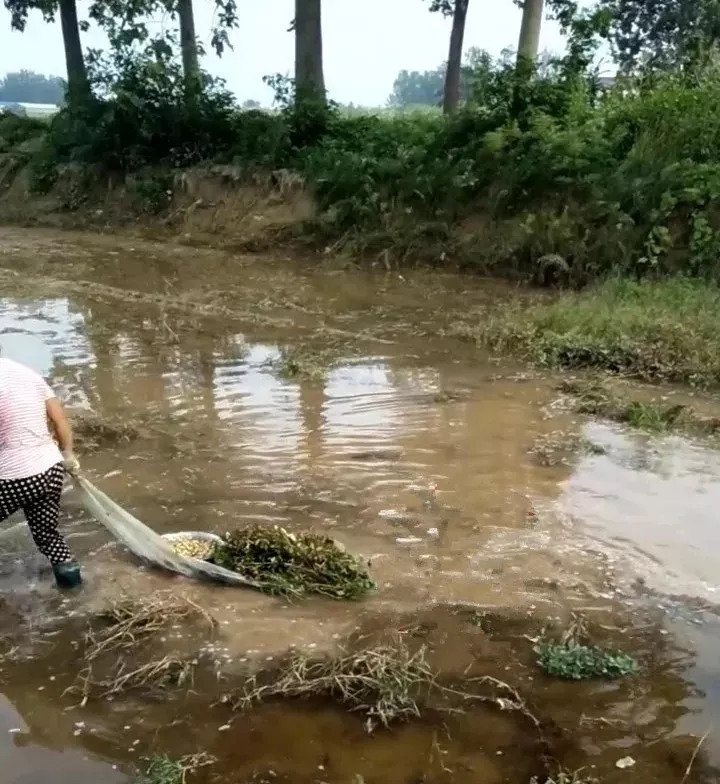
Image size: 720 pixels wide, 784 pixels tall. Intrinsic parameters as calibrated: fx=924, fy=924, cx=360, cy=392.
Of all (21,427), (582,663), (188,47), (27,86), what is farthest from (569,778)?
(27,86)

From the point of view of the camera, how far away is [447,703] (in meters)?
3.78

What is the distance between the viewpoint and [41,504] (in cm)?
473

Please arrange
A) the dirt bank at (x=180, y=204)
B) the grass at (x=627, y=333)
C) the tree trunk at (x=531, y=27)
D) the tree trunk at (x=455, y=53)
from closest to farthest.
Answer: the grass at (x=627, y=333), the tree trunk at (x=531, y=27), the dirt bank at (x=180, y=204), the tree trunk at (x=455, y=53)

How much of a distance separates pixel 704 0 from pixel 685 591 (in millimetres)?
19885

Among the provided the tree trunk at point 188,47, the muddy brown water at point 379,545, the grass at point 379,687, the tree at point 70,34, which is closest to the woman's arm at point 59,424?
the muddy brown water at point 379,545

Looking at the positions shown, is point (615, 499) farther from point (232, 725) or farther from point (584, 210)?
point (584, 210)

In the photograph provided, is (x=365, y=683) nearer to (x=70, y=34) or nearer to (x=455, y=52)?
(x=455, y=52)

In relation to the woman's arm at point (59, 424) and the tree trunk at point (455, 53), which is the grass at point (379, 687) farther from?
the tree trunk at point (455, 53)

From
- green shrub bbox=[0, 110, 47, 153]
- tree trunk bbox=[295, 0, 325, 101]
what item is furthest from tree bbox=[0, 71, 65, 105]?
tree trunk bbox=[295, 0, 325, 101]

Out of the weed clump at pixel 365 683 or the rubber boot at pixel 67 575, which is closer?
the weed clump at pixel 365 683

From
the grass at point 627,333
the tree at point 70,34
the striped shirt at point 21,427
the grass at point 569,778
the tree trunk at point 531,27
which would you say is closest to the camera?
the grass at point 569,778

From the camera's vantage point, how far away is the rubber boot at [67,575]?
4750 millimetres

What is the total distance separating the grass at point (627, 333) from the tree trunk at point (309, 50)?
848cm

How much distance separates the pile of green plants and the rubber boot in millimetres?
705
